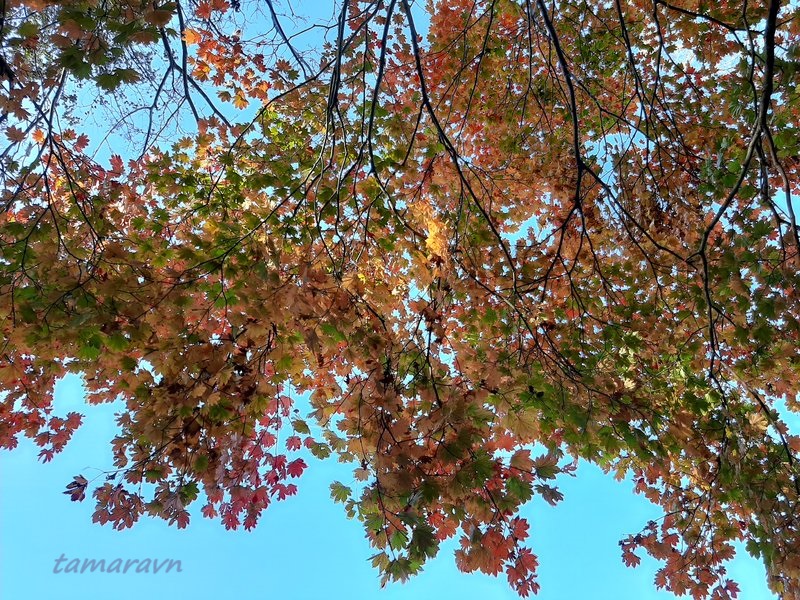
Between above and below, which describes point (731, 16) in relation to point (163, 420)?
above

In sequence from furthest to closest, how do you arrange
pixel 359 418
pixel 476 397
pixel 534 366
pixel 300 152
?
pixel 300 152 < pixel 534 366 < pixel 476 397 < pixel 359 418

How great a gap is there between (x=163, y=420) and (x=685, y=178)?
6048 mm

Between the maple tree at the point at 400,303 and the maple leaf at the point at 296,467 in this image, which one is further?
the maple leaf at the point at 296,467

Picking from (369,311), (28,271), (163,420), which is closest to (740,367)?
(369,311)

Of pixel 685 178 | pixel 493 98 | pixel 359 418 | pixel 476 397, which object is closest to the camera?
pixel 359 418

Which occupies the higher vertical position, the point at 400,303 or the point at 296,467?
the point at 400,303

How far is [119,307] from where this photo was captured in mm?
2791

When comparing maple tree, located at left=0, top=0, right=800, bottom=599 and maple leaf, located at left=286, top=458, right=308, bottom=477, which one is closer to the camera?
maple tree, located at left=0, top=0, right=800, bottom=599

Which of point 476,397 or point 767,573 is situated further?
point 767,573

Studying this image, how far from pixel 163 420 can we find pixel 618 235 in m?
4.47

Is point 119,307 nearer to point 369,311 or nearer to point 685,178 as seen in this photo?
point 369,311

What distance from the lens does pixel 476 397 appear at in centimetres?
274

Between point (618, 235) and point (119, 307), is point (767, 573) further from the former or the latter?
point (119, 307)

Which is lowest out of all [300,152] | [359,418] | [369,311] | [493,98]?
[359,418]
